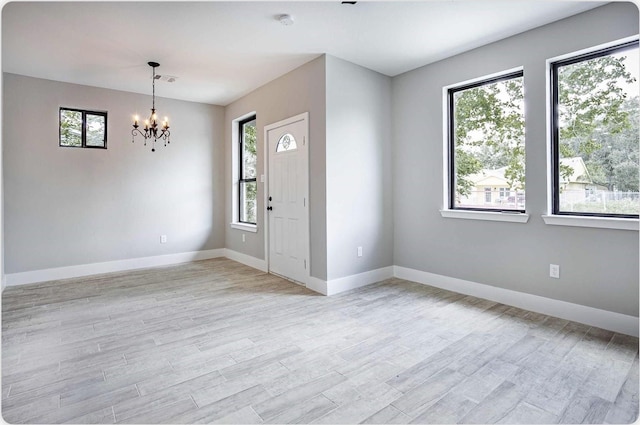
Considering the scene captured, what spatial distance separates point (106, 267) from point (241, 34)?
159 inches

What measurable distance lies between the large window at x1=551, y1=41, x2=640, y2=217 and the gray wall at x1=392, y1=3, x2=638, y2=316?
5.5 inches

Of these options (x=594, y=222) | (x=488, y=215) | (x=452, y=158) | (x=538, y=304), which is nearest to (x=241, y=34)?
(x=452, y=158)

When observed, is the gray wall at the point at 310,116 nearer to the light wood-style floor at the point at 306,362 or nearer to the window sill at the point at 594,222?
the light wood-style floor at the point at 306,362

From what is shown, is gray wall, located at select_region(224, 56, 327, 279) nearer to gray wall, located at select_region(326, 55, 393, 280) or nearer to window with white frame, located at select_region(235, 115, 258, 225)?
gray wall, located at select_region(326, 55, 393, 280)

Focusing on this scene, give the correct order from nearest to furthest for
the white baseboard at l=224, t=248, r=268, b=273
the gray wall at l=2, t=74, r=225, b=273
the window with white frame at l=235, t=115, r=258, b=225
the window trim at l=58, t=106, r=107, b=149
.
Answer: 1. the gray wall at l=2, t=74, r=225, b=273
2. the window trim at l=58, t=106, r=107, b=149
3. the white baseboard at l=224, t=248, r=268, b=273
4. the window with white frame at l=235, t=115, r=258, b=225

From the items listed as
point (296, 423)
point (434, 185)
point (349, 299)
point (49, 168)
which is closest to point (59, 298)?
point (49, 168)

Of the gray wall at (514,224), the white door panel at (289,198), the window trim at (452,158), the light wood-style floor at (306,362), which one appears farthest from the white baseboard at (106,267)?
the window trim at (452,158)

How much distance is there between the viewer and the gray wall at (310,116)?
4.04 meters

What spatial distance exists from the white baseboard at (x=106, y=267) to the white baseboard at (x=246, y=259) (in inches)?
8.6

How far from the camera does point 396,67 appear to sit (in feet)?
14.3

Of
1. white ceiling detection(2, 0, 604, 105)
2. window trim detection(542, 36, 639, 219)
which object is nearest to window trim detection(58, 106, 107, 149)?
white ceiling detection(2, 0, 604, 105)

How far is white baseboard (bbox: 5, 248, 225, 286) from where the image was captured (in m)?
4.57

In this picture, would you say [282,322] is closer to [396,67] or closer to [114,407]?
[114,407]

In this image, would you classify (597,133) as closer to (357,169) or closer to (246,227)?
(357,169)
